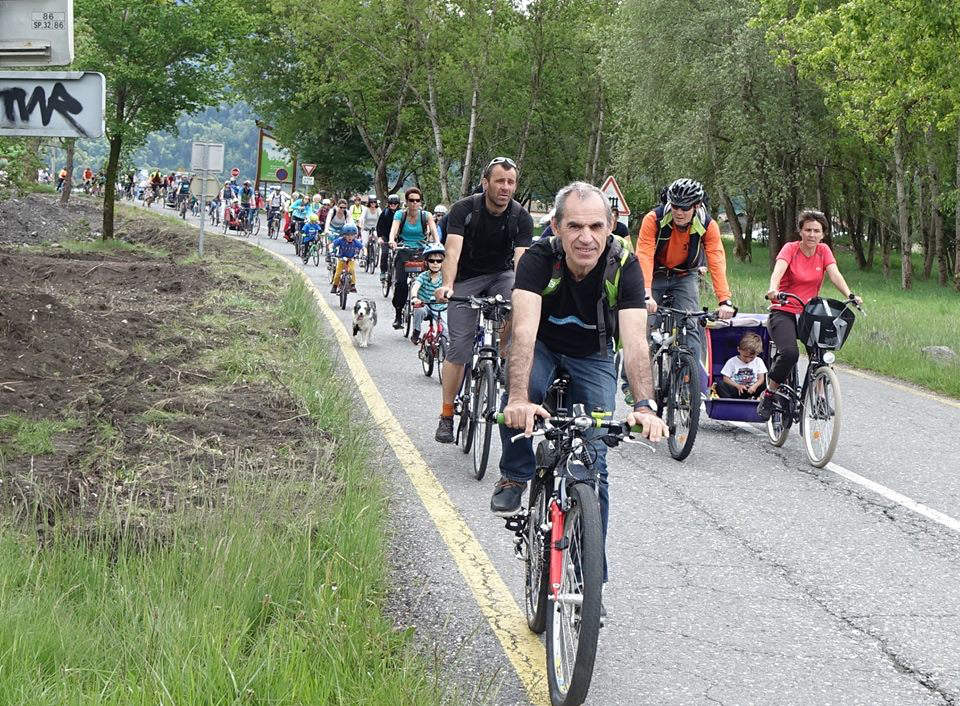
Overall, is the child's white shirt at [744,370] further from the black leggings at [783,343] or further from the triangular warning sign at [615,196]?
the triangular warning sign at [615,196]

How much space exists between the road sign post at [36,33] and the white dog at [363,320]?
992 centimetres

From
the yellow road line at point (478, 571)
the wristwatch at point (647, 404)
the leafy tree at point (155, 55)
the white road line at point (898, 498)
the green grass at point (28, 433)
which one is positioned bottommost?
the yellow road line at point (478, 571)

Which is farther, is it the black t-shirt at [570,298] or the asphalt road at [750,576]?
the black t-shirt at [570,298]

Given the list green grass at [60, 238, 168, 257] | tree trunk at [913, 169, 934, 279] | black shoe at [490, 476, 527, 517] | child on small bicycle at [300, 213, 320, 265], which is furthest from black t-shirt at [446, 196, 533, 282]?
tree trunk at [913, 169, 934, 279]

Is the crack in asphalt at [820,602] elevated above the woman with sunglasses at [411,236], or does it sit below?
below

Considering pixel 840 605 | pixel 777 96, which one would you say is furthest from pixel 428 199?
pixel 840 605

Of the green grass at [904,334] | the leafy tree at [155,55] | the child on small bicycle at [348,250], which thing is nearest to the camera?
the green grass at [904,334]

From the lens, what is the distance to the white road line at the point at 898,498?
7.21 m

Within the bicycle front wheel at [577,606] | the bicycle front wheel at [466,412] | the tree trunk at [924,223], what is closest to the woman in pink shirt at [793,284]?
the bicycle front wheel at [466,412]

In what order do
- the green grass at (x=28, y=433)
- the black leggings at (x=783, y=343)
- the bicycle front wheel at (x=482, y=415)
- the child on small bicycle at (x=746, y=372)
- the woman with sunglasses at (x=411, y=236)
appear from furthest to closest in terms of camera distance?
the woman with sunglasses at (x=411, y=236) → the child on small bicycle at (x=746, y=372) → the black leggings at (x=783, y=343) → the bicycle front wheel at (x=482, y=415) → the green grass at (x=28, y=433)

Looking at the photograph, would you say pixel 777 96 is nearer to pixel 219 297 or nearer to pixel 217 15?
pixel 217 15

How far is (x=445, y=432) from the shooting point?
8.71 meters

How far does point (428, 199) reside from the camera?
7094 cm

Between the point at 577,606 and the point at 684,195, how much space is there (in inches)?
217
